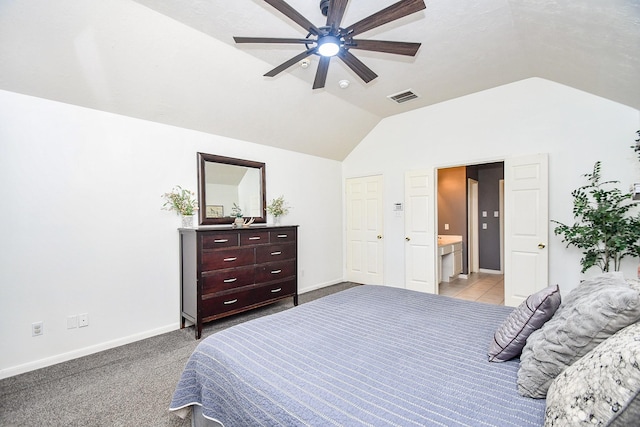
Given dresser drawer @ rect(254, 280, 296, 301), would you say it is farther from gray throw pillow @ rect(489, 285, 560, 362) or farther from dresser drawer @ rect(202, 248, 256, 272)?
gray throw pillow @ rect(489, 285, 560, 362)

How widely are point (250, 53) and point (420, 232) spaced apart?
352 cm

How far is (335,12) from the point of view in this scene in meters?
1.67

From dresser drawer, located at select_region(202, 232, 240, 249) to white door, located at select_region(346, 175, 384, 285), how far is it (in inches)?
107

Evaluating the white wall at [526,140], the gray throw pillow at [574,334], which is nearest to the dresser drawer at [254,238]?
the white wall at [526,140]

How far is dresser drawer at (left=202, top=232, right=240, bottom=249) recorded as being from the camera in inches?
122

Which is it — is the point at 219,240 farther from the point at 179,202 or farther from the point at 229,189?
the point at 229,189

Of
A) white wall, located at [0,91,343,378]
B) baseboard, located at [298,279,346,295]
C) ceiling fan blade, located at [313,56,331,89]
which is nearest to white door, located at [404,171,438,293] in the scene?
baseboard, located at [298,279,346,295]

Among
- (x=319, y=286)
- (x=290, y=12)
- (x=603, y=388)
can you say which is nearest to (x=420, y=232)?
(x=319, y=286)

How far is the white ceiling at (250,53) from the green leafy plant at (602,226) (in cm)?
94

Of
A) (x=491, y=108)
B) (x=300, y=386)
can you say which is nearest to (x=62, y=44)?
(x=300, y=386)

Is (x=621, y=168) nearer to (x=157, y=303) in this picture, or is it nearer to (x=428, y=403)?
(x=428, y=403)

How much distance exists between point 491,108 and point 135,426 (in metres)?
5.08

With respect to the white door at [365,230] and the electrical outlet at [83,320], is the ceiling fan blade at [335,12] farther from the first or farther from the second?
the white door at [365,230]

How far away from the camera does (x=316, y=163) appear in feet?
17.1
